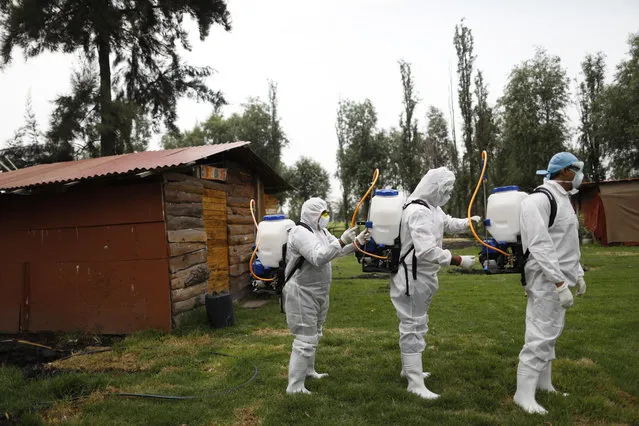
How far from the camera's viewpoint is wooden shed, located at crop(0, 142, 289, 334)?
7352mm

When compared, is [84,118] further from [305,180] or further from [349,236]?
[305,180]

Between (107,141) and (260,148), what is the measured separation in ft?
71.2

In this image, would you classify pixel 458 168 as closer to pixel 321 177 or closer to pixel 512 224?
pixel 321 177

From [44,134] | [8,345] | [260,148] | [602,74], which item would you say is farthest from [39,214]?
[602,74]

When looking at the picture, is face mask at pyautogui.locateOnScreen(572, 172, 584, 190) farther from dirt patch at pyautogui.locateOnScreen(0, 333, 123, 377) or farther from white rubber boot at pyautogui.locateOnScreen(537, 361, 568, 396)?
dirt patch at pyautogui.locateOnScreen(0, 333, 123, 377)

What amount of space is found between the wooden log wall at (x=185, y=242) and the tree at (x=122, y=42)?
28.5ft

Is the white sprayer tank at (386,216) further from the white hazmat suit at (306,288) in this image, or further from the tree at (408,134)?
the tree at (408,134)

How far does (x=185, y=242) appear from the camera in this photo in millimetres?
7871

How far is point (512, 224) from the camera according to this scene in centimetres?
402

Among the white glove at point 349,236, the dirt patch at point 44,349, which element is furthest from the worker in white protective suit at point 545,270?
the dirt patch at point 44,349

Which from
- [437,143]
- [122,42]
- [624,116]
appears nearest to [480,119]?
[624,116]

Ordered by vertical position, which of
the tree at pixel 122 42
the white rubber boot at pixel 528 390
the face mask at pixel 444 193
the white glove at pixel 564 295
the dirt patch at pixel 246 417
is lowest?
the dirt patch at pixel 246 417

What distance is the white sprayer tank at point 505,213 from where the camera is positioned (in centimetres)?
401

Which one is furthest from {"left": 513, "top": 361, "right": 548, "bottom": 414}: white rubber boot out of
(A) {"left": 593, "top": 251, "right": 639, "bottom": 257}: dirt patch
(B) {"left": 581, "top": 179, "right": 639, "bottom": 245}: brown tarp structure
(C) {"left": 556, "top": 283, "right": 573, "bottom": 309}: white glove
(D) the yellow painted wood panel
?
(B) {"left": 581, "top": 179, "right": 639, "bottom": 245}: brown tarp structure
